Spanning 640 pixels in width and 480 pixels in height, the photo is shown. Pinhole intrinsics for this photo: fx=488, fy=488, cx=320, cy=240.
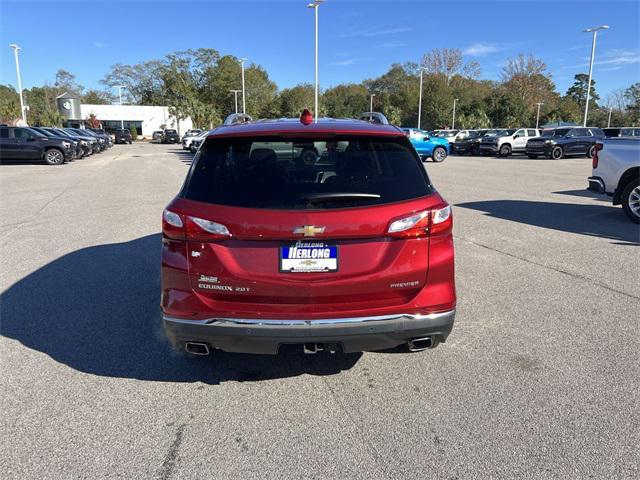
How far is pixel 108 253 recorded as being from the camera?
265 inches

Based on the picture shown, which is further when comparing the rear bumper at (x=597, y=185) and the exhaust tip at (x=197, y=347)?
the rear bumper at (x=597, y=185)

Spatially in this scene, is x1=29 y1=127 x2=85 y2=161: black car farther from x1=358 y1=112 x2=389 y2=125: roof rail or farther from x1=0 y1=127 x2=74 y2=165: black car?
x1=358 y1=112 x2=389 y2=125: roof rail

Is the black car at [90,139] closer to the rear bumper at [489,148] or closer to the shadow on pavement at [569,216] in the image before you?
the rear bumper at [489,148]

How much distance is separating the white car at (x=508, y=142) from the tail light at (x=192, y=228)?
31.1 m

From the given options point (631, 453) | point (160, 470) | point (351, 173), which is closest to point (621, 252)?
point (631, 453)

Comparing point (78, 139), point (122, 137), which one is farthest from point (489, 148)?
point (122, 137)

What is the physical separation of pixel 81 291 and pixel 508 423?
4335 mm

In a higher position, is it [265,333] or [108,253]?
[265,333]

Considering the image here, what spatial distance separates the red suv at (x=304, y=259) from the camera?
9.30 ft

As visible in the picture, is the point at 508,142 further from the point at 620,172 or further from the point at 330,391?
the point at 330,391

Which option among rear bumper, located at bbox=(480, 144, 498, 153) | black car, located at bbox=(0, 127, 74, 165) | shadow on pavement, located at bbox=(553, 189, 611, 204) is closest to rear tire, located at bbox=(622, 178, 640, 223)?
shadow on pavement, located at bbox=(553, 189, 611, 204)

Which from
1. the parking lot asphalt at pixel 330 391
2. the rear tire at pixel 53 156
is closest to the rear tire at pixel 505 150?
the rear tire at pixel 53 156

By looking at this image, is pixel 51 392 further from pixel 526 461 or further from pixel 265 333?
pixel 526 461

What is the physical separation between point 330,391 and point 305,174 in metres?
1.47
